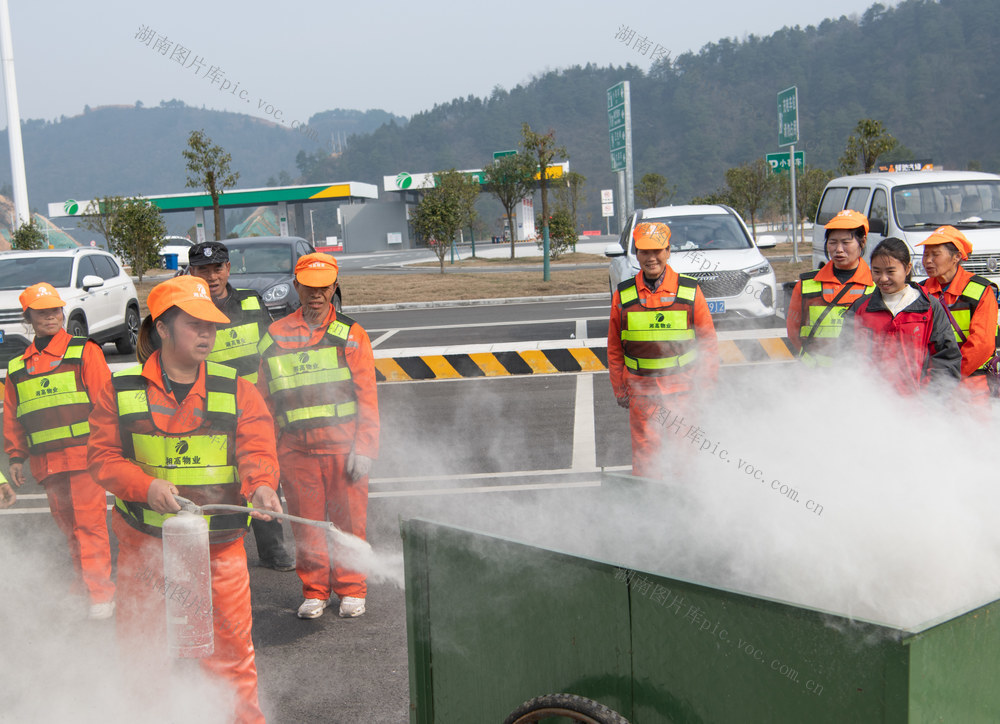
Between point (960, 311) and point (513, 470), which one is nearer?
point (960, 311)

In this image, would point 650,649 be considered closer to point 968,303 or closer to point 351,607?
point 351,607

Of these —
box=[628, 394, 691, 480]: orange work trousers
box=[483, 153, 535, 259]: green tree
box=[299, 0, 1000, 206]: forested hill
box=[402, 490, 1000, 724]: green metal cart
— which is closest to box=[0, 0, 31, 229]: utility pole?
box=[483, 153, 535, 259]: green tree

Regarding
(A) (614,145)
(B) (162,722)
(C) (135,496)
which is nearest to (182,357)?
(C) (135,496)

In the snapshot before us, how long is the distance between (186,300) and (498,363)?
Answer: 6958 mm

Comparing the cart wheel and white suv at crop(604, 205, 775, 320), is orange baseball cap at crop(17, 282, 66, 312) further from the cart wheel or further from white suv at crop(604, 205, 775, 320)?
white suv at crop(604, 205, 775, 320)

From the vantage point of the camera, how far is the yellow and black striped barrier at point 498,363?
9750 millimetres

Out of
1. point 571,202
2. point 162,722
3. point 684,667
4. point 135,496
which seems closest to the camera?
point 684,667

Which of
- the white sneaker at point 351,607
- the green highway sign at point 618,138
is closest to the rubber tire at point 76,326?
the white sneaker at point 351,607

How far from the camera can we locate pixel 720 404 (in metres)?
4.80

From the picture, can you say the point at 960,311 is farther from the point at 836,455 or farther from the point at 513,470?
the point at 513,470

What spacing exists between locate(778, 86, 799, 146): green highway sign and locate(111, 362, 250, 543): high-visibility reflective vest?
22610mm

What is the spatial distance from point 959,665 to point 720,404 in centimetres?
273

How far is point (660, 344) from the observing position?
197 inches

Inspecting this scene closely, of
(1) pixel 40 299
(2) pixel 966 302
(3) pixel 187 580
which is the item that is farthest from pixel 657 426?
(1) pixel 40 299
